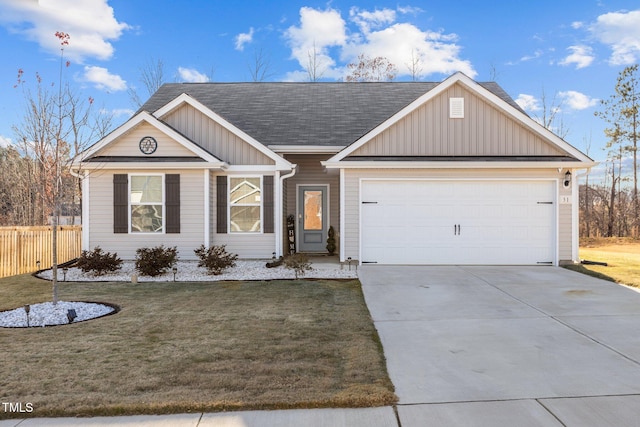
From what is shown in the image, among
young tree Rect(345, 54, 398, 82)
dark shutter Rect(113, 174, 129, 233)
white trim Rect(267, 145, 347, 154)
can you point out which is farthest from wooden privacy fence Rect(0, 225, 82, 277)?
young tree Rect(345, 54, 398, 82)

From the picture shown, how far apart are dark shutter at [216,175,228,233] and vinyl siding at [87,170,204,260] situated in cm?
50

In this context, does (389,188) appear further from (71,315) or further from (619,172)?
(619,172)

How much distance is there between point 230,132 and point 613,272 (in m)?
10.2

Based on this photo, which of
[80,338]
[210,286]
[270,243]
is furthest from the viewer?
[270,243]

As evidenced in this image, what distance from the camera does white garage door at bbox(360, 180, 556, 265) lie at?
431 inches

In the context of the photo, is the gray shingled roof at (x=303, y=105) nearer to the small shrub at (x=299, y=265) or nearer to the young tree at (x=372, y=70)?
the small shrub at (x=299, y=265)

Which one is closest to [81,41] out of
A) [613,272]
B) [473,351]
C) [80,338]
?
[80,338]

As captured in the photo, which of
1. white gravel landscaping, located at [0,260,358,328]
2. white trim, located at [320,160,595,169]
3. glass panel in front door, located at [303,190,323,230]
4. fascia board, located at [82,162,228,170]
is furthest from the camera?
glass panel in front door, located at [303,190,323,230]

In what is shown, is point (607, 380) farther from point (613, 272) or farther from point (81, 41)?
point (81, 41)

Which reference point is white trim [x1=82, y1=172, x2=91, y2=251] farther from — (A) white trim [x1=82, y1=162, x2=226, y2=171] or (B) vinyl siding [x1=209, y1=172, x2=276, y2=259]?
Result: (B) vinyl siding [x1=209, y1=172, x2=276, y2=259]

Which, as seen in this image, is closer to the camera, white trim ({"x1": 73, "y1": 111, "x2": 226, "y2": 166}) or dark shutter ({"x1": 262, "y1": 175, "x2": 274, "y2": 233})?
white trim ({"x1": 73, "y1": 111, "x2": 226, "y2": 166})

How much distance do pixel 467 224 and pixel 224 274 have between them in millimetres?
6237

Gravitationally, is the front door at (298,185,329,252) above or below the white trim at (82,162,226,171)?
below

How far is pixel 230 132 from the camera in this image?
1184cm
